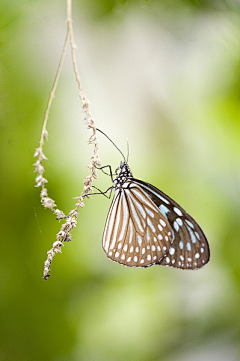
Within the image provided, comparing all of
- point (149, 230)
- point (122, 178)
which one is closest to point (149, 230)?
point (149, 230)

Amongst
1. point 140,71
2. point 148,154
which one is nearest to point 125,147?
point 148,154

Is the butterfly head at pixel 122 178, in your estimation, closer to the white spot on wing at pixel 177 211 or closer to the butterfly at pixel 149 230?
the butterfly at pixel 149 230

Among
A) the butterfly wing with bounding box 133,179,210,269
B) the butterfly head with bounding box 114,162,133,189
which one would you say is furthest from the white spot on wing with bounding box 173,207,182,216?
the butterfly head with bounding box 114,162,133,189

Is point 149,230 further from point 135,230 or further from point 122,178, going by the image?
point 122,178

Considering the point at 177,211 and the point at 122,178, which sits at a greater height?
the point at 122,178

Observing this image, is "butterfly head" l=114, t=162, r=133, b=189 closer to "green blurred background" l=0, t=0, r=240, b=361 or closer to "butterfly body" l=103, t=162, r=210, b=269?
"butterfly body" l=103, t=162, r=210, b=269

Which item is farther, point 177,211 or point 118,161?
point 118,161
